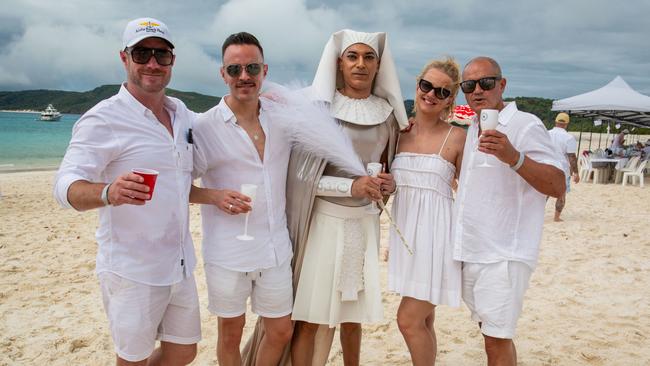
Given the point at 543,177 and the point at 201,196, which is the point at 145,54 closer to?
the point at 201,196

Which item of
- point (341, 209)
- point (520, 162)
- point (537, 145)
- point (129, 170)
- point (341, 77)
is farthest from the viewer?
point (341, 77)

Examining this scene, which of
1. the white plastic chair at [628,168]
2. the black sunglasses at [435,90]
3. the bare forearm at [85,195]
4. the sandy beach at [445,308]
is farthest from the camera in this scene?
the white plastic chair at [628,168]

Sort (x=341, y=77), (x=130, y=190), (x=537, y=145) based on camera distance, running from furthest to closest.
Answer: (x=341, y=77) → (x=537, y=145) → (x=130, y=190)

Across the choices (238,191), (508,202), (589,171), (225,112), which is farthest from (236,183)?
(589,171)

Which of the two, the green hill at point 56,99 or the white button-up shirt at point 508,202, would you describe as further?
the green hill at point 56,99

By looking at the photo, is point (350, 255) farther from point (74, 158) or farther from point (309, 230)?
point (74, 158)

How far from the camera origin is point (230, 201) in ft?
9.98

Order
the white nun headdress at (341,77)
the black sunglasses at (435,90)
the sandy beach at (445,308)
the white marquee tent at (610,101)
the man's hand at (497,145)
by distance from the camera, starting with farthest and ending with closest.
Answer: the white marquee tent at (610,101) < the sandy beach at (445,308) < the white nun headdress at (341,77) < the black sunglasses at (435,90) < the man's hand at (497,145)

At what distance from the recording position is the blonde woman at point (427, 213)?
3.35 metres

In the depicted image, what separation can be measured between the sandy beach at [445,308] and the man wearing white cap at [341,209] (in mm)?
1351

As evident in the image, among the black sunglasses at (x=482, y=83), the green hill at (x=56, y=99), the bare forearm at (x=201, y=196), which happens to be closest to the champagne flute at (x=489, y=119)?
the black sunglasses at (x=482, y=83)

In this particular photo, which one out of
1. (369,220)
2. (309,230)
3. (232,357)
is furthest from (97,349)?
(369,220)

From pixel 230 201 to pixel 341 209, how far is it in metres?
0.91

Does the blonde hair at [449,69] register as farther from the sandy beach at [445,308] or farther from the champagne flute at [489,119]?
the sandy beach at [445,308]
